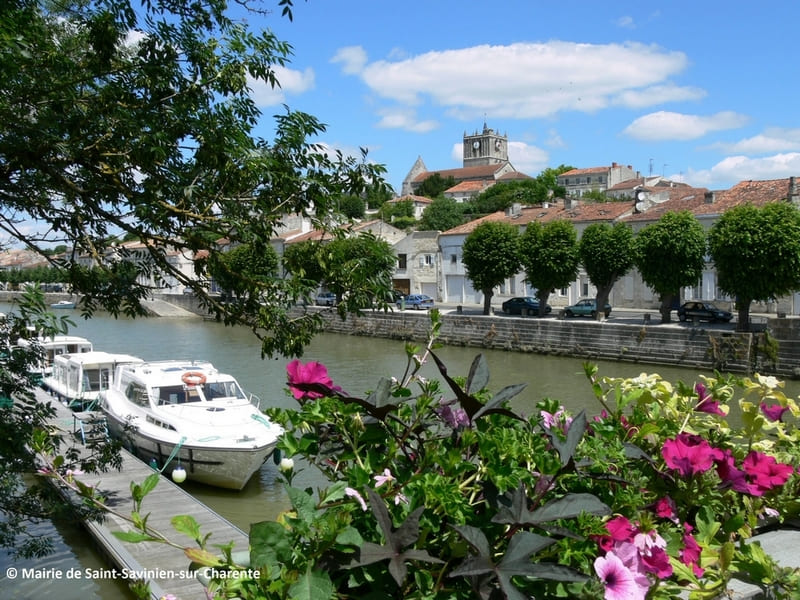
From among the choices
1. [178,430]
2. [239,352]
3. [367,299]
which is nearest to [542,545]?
[367,299]

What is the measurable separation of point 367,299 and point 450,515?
428 cm

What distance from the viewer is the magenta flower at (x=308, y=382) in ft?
7.58

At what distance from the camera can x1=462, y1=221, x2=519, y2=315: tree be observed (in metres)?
39.2

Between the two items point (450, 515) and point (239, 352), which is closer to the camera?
point (450, 515)

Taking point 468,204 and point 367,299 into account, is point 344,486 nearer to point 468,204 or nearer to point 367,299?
point 367,299

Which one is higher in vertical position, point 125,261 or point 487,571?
point 125,261

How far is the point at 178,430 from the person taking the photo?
45.6 feet

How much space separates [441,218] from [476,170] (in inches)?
2257

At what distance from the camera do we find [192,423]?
14109 millimetres

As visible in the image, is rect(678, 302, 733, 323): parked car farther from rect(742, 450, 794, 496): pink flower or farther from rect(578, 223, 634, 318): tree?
rect(742, 450, 794, 496): pink flower

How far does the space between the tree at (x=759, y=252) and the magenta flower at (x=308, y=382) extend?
2778cm

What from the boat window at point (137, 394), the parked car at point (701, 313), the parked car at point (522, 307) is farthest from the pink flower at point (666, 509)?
the parked car at point (522, 307)

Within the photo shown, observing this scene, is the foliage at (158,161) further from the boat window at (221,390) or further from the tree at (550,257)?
the tree at (550,257)

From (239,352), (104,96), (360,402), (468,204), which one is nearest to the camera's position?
(360,402)
